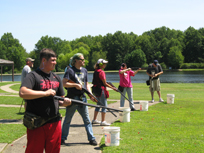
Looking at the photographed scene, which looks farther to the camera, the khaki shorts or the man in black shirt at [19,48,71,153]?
the khaki shorts

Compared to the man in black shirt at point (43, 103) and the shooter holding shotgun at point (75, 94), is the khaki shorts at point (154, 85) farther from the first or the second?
the man in black shirt at point (43, 103)

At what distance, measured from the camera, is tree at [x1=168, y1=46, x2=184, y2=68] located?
11119 cm

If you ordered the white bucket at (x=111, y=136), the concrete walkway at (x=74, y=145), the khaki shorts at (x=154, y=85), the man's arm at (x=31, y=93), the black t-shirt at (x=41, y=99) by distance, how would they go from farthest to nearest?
the khaki shorts at (x=154, y=85) < the white bucket at (x=111, y=136) < the concrete walkway at (x=74, y=145) < the black t-shirt at (x=41, y=99) < the man's arm at (x=31, y=93)

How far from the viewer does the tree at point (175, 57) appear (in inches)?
4377

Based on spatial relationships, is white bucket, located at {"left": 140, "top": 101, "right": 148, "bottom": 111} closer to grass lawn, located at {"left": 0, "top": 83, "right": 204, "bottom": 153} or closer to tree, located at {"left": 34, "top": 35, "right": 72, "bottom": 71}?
grass lawn, located at {"left": 0, "top": 83, "right": 204, "bottom": 153}

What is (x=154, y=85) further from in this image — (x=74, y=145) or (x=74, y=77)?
(x=74, y=145)

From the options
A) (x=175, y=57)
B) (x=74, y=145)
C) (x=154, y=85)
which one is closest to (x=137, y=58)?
(x=175, y=57)

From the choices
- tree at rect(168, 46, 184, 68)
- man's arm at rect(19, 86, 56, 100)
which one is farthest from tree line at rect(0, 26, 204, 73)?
man's arm at rect(19, 86, 56, 100)

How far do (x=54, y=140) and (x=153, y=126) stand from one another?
470cm

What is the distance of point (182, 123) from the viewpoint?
8.25m

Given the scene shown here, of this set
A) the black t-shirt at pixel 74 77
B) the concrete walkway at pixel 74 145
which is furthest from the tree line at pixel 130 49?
the black t-shirt at pixel 74 77

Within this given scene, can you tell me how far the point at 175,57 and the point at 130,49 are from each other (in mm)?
28459

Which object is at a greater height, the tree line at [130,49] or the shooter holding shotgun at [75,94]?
the tree line at [130,49]

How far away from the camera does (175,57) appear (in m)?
111
